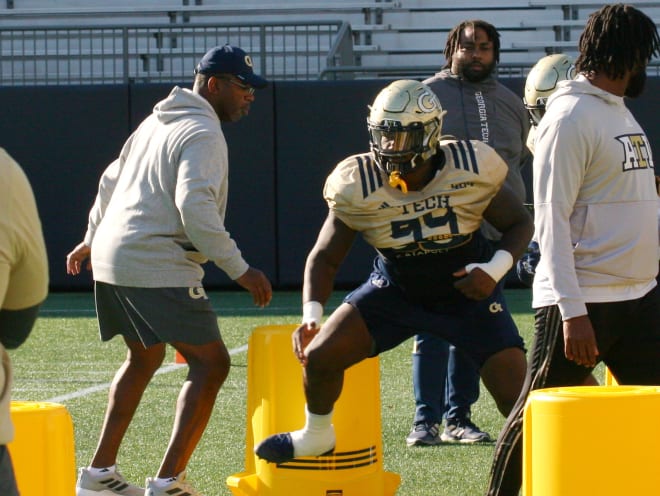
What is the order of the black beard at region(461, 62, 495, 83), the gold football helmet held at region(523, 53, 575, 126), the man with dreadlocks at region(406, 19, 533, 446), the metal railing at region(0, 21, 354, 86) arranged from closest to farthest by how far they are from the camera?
the gold football helmet held at region(523, 53, 575, 126), the man with dreadlocks at region(406, 19, 533, 446), the black beard at region(461, 62, 495, 83), the metal railing at region(0, 21, 354, 86)

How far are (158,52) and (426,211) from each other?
406 inches

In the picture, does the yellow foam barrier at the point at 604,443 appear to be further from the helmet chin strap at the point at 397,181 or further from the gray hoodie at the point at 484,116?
the gray hoodie at the point at 484,116

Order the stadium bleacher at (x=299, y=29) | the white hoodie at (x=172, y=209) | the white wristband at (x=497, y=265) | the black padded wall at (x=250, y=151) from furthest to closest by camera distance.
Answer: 1. the stadium bleacher at (x=299, y=29)
2. the black padded wall at (x=250, y=151)
3. the white hoodie at (x=172, y=209)
4. the white wristband at (x=497, y=265)

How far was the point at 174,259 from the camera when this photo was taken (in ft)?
15.8

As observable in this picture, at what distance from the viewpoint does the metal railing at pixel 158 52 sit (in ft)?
45.3

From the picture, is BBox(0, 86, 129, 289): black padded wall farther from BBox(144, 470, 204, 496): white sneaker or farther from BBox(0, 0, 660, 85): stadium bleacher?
BBox(144, 470, 204, 496): white sneaker

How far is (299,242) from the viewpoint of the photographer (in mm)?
13562

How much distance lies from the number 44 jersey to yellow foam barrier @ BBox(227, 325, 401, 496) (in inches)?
17.1

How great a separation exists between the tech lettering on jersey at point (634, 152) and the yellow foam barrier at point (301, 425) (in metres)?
1.28

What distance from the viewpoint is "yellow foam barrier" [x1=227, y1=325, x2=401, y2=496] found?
4.70 meters

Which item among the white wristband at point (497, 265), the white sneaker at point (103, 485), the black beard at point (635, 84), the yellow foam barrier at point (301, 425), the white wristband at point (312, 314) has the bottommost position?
the white sneaker at point (103, 485)

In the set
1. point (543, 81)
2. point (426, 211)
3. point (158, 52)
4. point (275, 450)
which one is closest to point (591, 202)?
point (426, 211)

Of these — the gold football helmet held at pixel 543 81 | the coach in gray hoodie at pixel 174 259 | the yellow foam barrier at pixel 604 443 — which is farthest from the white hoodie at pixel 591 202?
the gold football helmet held at pixel 543 81

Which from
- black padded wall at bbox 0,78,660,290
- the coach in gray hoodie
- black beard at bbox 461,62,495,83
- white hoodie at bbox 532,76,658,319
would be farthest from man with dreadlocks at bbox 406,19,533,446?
black padded wall at bbox 0,78,660,290
